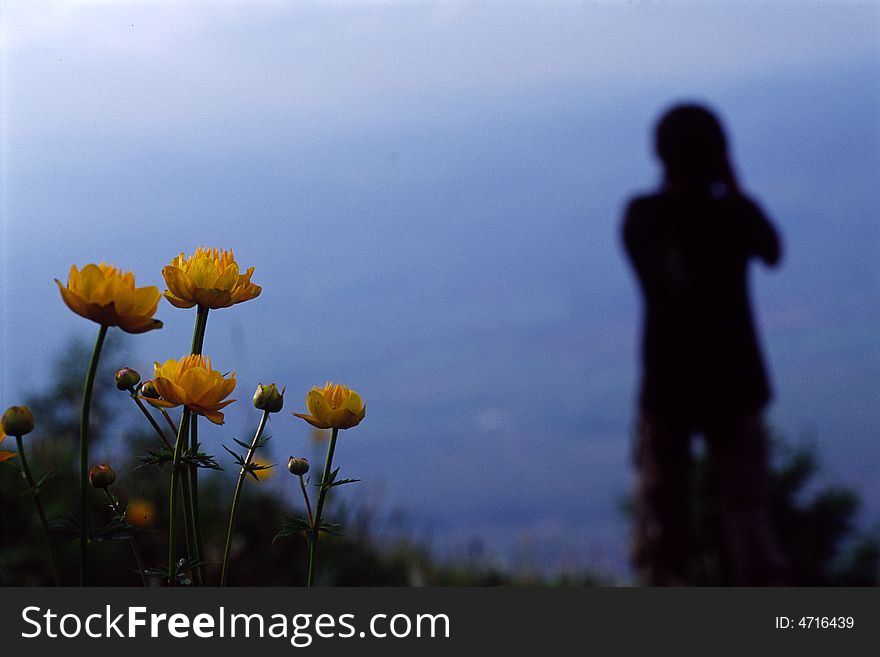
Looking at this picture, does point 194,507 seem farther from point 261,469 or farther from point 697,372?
point 697,372

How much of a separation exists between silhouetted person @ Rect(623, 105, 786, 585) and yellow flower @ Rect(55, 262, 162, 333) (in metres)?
3.76

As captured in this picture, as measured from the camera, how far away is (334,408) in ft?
3.22

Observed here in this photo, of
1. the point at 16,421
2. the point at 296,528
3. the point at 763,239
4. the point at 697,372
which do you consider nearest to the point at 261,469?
the point at 296,528

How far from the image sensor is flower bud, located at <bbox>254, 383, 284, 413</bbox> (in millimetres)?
982

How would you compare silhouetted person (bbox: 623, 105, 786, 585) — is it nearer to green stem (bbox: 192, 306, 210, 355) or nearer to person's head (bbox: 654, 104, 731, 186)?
person's head (bbox: 654, 104, 731, 186)

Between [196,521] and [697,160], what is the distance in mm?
4084

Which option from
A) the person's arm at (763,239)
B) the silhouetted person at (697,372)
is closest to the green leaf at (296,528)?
the silhouetted person at (697,372)

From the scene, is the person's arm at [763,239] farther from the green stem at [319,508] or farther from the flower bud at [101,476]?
the flower bud at [101,476]

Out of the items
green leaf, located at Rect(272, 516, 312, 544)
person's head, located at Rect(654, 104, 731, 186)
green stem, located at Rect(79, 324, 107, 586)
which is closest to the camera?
green stem, located at Rect(79, 324, 107, 586)

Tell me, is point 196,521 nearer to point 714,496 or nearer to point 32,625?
point 32,625

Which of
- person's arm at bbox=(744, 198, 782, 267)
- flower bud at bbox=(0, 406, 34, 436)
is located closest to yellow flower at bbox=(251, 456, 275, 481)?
flower bud at bbox=(0, 406, 34, 436)

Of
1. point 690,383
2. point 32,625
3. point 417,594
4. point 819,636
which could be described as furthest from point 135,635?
point 690,383

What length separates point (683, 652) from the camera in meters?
1.04

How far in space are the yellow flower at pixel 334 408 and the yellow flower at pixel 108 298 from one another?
7.1 inches
